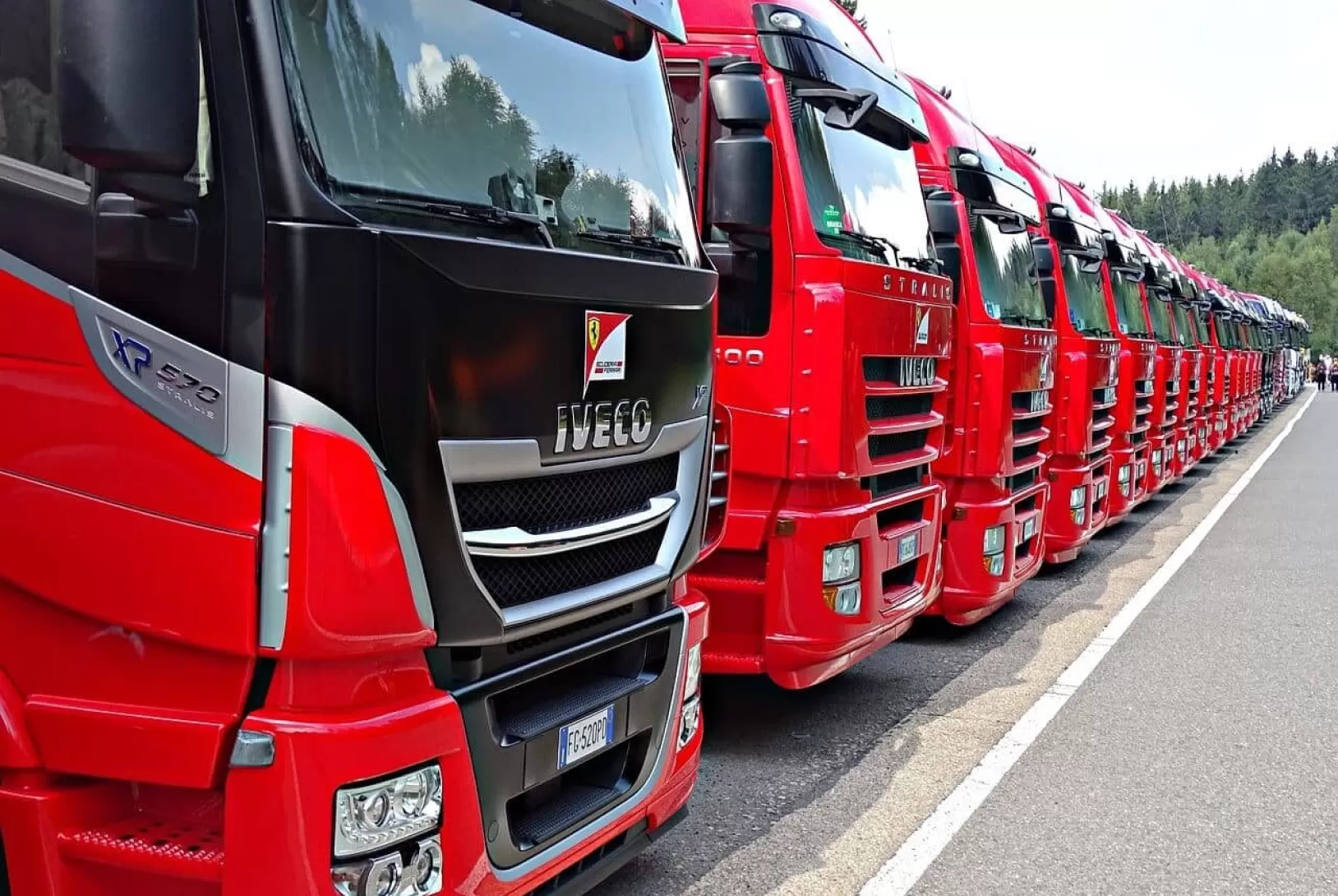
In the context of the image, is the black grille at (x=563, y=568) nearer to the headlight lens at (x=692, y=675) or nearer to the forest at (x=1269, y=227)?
the headlight lens at (x=692, y=675)

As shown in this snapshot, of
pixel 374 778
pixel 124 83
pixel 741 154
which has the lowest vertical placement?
pixel 374 778

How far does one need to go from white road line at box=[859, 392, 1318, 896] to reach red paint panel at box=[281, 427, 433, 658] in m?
2.16

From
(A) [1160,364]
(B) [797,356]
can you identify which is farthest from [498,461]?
(A) [1160,364]

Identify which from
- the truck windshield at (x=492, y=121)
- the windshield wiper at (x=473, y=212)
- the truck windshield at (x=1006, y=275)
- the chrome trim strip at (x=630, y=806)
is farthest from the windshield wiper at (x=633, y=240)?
the truck windshield at (x=1006, y=275)

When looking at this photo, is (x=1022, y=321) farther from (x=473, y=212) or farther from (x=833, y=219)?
(x=473, y=212)

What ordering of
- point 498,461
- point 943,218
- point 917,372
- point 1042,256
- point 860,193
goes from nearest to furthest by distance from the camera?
point 498,461, point 860,193, point 917,372, point 943,218, point 1042,256

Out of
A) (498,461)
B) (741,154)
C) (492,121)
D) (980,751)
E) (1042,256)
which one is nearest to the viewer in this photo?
(498,461)

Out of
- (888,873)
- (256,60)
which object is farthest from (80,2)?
(888,873)

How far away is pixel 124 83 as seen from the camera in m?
2.22

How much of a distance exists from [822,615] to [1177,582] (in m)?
5.75

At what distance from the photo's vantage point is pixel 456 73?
113 inches

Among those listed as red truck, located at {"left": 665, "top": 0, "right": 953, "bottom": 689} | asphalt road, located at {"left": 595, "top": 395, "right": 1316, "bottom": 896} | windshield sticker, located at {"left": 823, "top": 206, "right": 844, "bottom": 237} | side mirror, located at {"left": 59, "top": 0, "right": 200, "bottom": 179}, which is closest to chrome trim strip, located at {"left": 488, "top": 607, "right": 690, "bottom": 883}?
asphalt road, located at {"left": 595, "top": 395, "right": 1316, "bottom": 896}

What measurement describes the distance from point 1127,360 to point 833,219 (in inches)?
274

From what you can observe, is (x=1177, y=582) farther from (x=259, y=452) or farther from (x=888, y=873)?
(x=259, y=452)
